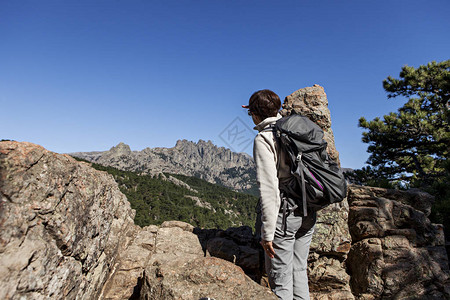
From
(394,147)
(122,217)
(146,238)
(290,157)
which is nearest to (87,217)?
(122,217)

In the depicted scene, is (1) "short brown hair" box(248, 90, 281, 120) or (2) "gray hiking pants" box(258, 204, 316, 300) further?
(1) "short brown hair" box(248, 90, 281, 120)

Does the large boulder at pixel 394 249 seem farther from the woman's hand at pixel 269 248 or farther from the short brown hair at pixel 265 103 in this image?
the short brown hair at pixel 265 103

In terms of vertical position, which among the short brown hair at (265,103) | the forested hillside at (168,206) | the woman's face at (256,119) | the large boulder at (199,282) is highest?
the forested hillside at (168,206)

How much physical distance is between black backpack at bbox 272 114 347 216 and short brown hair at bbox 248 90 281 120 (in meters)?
0.32

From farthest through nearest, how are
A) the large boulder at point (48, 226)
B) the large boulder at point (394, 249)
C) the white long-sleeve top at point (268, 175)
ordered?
the large boulder at point (394, 249) → the white long-sleeve top at point (268, 175) → the large boulder at point (48, 226)

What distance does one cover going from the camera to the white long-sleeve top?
270 centimetres

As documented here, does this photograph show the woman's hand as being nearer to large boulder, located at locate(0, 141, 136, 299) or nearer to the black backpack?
the black backpack

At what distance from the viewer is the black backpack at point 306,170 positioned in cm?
273

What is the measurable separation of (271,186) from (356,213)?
130 inches

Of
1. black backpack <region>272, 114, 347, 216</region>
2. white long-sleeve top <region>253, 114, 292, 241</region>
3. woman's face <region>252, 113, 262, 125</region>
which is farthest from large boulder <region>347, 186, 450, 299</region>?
woman's face <region>252, 113, 262, 125</region>

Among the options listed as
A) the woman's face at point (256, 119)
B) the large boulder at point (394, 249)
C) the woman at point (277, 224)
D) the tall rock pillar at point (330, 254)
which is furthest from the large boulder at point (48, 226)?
the large boulder at point (394, 249)

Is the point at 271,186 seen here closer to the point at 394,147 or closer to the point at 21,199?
the point at 21,199

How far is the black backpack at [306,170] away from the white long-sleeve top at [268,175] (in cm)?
11

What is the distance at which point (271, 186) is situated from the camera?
273cm
